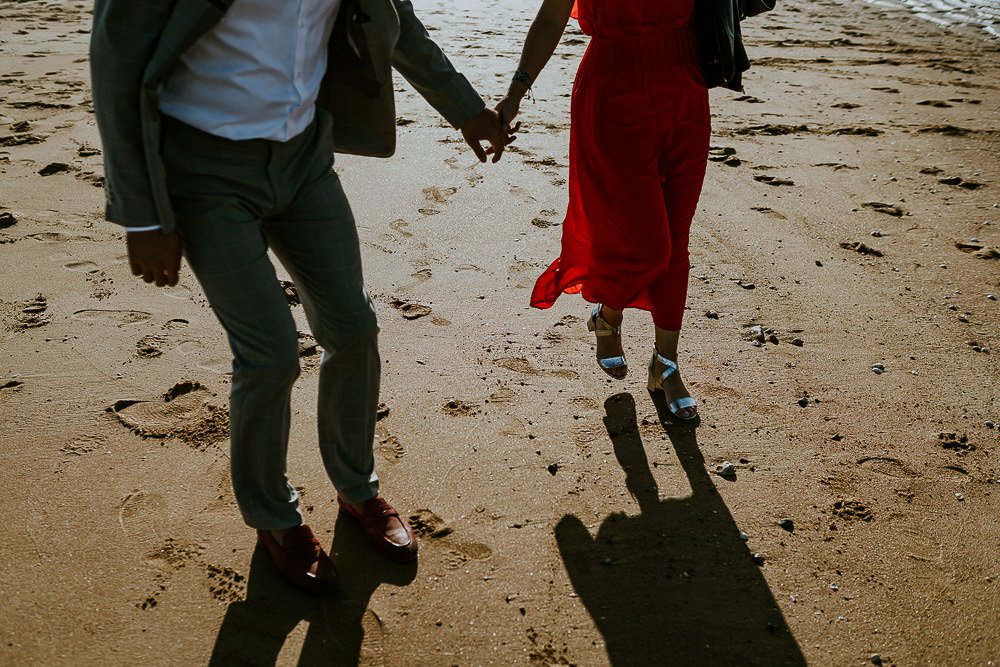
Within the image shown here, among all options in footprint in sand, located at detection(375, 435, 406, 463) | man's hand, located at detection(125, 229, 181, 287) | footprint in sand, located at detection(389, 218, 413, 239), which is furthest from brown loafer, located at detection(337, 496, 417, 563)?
footprint in sand, located at detection(389, 218, 413, 239)

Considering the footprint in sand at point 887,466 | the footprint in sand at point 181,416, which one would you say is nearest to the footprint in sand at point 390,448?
the footprint in sand at point 181,416

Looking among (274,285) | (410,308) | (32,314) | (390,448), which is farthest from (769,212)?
(32,314)

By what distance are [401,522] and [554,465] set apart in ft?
2.20

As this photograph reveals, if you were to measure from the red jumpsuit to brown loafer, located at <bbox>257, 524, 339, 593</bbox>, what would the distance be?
1.51 m

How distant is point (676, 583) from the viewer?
257cm

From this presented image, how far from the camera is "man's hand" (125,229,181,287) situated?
197cm

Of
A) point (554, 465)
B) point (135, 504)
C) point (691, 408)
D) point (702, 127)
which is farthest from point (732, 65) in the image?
point (135, 504)

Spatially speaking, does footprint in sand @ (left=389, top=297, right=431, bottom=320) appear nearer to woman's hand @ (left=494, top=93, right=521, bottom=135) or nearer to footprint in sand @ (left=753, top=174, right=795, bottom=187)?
woman's hand @ (left=494, top=93, right=521, bottom=135)

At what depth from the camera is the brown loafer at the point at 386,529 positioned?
2592mm

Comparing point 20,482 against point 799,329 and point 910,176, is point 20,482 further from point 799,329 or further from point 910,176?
point 910,176

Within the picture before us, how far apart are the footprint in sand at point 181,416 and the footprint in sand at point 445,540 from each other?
86cm

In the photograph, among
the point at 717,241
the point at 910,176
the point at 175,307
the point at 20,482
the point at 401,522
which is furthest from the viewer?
the point at 910,176

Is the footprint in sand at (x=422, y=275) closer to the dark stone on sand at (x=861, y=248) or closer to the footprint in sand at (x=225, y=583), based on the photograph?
the footprint in sand at (x=225, y=583)

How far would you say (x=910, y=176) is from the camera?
5.55 meters
